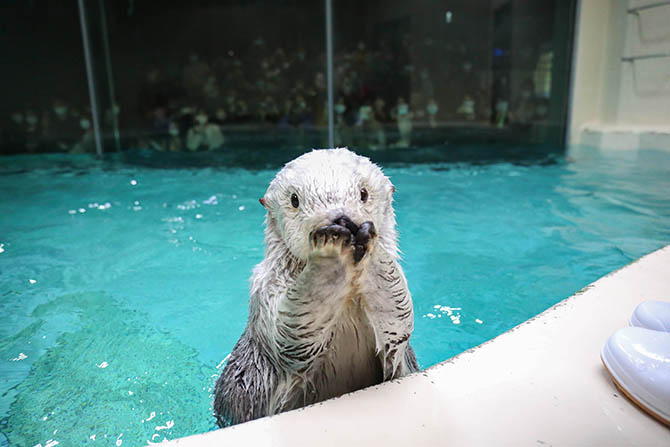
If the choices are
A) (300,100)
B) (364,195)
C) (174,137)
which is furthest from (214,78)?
(364,195)

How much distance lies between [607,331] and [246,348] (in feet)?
4.08

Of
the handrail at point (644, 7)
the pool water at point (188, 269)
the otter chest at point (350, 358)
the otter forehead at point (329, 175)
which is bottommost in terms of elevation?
the pool water at point (188, 269)

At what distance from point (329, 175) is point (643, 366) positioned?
37.0 inches

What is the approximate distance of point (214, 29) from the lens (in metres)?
9.95

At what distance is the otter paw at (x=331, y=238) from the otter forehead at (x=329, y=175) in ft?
0.61

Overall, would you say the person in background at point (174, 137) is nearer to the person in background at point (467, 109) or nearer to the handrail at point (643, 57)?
the person in background at point (467, 109)

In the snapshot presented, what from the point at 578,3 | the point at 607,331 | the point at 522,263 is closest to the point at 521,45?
the point at 578,3

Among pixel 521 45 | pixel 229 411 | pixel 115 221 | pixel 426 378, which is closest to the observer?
pixel 426 378

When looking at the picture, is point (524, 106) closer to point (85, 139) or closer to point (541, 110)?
point (541, 110)

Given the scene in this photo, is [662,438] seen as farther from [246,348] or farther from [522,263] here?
[522,263]

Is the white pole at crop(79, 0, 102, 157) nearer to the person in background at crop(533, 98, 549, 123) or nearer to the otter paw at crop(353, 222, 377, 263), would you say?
the person in background at crop(533, 98, 549, 123)

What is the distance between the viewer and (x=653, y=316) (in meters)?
1.41

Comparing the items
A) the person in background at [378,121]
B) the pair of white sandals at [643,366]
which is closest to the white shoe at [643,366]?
the pair of white sandals at [643,366]

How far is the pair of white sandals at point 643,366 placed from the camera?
3.63 feet
